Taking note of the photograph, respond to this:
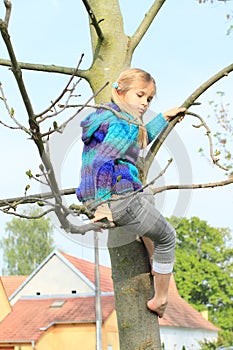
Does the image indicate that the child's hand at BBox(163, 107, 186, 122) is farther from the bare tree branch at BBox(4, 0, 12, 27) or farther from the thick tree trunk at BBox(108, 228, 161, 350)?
the bare tree branch at BBox(4, 0, 12, 27)

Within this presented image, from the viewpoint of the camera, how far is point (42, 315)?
23.5 meters

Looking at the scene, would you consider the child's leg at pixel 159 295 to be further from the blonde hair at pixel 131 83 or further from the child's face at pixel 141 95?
the child's face at pixel 141 95

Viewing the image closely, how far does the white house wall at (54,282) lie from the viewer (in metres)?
24.2

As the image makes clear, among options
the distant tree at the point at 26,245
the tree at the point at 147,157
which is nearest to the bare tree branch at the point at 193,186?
the tree at the point at 147,157

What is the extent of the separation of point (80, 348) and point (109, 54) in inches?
782

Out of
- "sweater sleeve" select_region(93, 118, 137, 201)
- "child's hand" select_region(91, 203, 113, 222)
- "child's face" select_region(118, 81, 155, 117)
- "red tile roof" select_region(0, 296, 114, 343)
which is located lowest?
"child's hand" select_region(91, 203, 113, 222)

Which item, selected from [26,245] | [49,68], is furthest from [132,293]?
[26,245]

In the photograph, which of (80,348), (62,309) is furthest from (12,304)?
(80,348)

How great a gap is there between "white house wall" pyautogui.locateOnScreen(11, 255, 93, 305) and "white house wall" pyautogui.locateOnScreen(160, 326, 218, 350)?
3921mm

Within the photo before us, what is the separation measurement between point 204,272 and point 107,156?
42.5 metres

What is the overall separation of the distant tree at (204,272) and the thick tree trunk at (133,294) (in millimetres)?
40408

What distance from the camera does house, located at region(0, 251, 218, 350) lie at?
2188 centimetres

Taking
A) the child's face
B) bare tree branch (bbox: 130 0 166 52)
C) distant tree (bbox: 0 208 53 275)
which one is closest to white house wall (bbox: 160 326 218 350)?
distant tree (bbox: 0 208 53 275)

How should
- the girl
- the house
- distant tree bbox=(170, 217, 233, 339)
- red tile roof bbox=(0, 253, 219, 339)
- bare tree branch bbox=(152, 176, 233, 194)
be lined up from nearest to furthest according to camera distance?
the girl, bare tree branch bbox=(152, 176, 233, 194), the house, red tile roof bbox=(0, 253, 219, 339), distant tree bbox=(170, 217, 233, 339)
